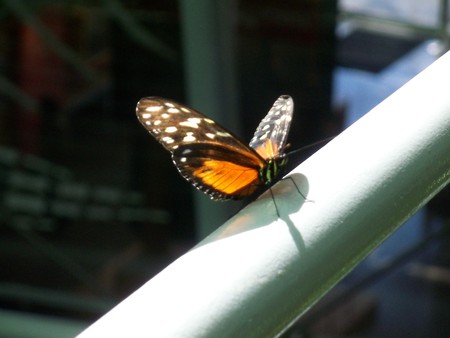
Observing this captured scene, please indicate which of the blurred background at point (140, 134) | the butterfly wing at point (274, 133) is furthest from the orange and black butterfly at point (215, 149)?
the blurred background at point (140, 134)

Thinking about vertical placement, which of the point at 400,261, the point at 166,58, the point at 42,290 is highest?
the point at 166,58

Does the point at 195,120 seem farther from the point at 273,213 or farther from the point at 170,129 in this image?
the point at 273,213

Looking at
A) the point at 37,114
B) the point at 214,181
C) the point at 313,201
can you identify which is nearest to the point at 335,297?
the point at 37,114

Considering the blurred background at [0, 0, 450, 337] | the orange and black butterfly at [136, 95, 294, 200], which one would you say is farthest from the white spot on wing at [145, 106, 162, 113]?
the blurred background at [0, 0, 450, 337]

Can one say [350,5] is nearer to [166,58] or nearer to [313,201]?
[166,58]

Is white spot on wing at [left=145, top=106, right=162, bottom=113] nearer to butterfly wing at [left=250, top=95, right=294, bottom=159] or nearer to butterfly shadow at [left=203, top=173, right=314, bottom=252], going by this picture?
butterfly wing at [left=250, top=95, right=294, bottom=159]

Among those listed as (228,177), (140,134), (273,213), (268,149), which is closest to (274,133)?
(268,149)
